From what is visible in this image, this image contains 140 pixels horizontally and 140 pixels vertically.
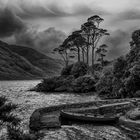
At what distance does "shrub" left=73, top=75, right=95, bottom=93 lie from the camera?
220 feet

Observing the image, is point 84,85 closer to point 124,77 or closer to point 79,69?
point 79,69

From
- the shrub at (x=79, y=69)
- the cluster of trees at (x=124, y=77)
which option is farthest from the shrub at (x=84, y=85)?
the cluster of trees at (x=124, y=77)

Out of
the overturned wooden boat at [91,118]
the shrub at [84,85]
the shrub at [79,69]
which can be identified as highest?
the shrub at [79,69]

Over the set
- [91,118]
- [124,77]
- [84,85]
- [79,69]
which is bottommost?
[91,118]

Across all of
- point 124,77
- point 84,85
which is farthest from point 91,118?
point 84,85

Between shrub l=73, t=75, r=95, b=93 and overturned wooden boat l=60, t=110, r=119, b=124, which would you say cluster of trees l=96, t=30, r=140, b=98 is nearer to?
shrub l=73, t=75, r=95, b=93

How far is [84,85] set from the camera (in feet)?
222

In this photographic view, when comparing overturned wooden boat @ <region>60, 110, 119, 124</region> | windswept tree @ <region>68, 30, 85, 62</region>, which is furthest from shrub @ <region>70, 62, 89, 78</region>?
overturned wooden boat @ <region>60, 110, 119, 124</region>

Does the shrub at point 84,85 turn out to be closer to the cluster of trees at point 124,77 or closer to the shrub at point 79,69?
the shrub at point 79,69

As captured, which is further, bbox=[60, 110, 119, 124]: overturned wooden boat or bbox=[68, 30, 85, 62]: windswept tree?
bbox=[68, 30, 85, 62]: windswept tree

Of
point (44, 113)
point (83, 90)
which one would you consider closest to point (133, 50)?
point (83, 90)

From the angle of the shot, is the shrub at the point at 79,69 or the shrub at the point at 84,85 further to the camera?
the shrub at the point at 79,69

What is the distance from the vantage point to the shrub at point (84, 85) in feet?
220

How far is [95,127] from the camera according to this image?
19594 millimetres
